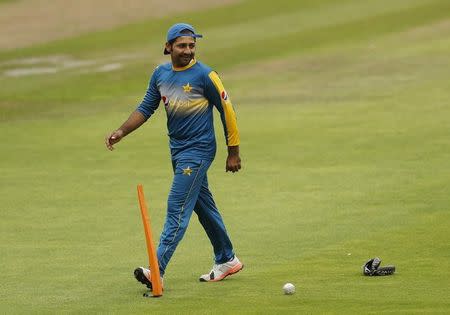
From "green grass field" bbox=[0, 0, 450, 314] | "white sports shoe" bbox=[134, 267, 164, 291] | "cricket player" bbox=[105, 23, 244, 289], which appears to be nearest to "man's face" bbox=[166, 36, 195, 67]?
"cricket player" bbox=[105, 23, 244, 289]

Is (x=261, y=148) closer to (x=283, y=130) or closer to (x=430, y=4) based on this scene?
(x=283, y=130)

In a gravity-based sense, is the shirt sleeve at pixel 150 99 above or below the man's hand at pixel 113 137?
above

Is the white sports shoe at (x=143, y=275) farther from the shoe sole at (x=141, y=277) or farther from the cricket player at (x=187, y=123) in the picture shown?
the cricket player at (x=187, y=123)

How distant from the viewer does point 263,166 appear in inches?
818

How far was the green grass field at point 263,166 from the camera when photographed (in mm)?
12367

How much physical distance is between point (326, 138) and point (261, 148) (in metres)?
1.27

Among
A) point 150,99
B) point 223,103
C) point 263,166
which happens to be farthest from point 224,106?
point 263,166

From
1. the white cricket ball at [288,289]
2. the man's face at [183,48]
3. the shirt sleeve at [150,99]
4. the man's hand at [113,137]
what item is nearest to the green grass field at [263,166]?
the white cricket ball at [288,289]

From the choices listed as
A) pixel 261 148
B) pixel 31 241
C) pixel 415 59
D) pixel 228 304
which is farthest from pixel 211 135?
pixel 415 59

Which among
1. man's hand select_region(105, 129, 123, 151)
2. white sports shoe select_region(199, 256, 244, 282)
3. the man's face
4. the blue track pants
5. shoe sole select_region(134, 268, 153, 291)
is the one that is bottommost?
white sports shoe select_region(199, 256, 244, 282)

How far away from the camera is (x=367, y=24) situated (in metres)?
36.9

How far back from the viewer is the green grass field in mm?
12367

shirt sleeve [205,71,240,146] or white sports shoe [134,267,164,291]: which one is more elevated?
shirt sleeve [205,71,240,146]

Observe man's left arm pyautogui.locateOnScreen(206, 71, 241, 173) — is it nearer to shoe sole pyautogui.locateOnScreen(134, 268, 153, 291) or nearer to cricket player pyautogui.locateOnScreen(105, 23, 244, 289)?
cricket player pyautogui.locateOnScreen(105, 23, 244, 289)
